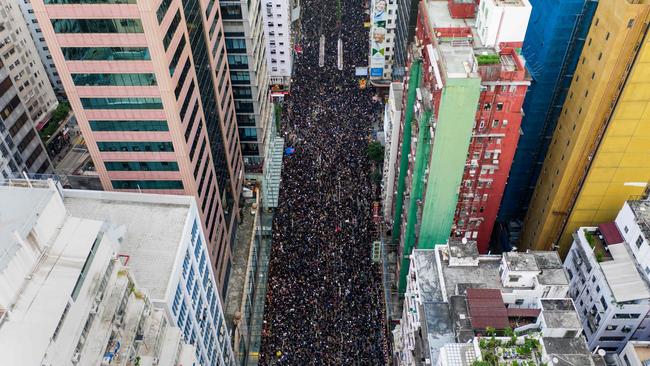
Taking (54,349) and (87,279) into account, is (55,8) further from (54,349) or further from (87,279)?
(54,349)

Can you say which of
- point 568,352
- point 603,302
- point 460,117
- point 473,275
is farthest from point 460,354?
point 460,117

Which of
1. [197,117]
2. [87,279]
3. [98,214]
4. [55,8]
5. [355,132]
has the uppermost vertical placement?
[355,132]

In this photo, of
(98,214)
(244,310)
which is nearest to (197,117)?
(98,214)

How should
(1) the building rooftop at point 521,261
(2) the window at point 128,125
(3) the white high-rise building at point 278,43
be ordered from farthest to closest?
(3) the white high-rise building at point 278,43 → (1) the building rooftop at point 521,261 → (2) the window at point 128,125

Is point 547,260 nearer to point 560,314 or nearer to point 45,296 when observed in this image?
point 560,314

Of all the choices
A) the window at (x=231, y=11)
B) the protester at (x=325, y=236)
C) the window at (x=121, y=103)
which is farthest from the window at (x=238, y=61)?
the window at (x=121, y=103)

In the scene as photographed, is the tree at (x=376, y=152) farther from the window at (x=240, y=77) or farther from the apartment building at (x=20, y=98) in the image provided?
the apartment building at (x=20, y=98)
